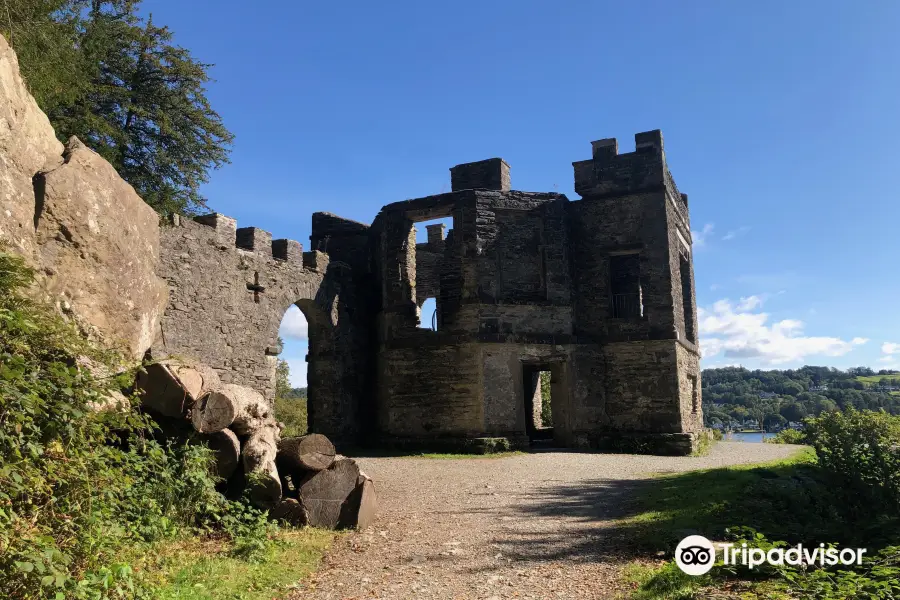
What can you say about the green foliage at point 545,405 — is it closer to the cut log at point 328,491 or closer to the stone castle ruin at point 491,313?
the stone castle ruin at point 491,313

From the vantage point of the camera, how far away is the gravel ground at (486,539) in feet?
17.1

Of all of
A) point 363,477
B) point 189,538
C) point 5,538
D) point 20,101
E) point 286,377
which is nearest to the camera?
point 5,538

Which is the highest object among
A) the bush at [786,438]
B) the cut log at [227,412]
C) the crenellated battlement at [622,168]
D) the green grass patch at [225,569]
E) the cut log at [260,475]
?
the crenellated battlement at [622,168]

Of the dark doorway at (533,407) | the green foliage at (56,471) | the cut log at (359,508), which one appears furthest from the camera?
the dark doorway at (533,407)

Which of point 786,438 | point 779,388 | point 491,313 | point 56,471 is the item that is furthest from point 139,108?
point 779,388

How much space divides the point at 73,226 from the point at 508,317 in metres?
10.9

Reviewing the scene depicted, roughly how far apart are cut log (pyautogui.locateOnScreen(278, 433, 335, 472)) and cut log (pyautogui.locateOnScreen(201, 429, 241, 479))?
2.16 feet

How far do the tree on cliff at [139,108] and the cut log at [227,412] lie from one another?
35.7ft

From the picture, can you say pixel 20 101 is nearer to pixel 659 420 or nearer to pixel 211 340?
pixel 211 340

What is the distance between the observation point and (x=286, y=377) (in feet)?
98.8

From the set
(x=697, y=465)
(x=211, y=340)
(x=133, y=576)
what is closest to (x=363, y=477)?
(x=133, y=576)

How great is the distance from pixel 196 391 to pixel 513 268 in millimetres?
10755

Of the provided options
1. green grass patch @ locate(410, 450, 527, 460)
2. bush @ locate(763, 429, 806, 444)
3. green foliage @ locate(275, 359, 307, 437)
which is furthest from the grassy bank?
green foliage @ locate(275, 359, 307, 437)

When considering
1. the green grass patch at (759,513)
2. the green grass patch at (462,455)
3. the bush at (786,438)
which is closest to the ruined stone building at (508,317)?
the green grass patch at (462,455)
